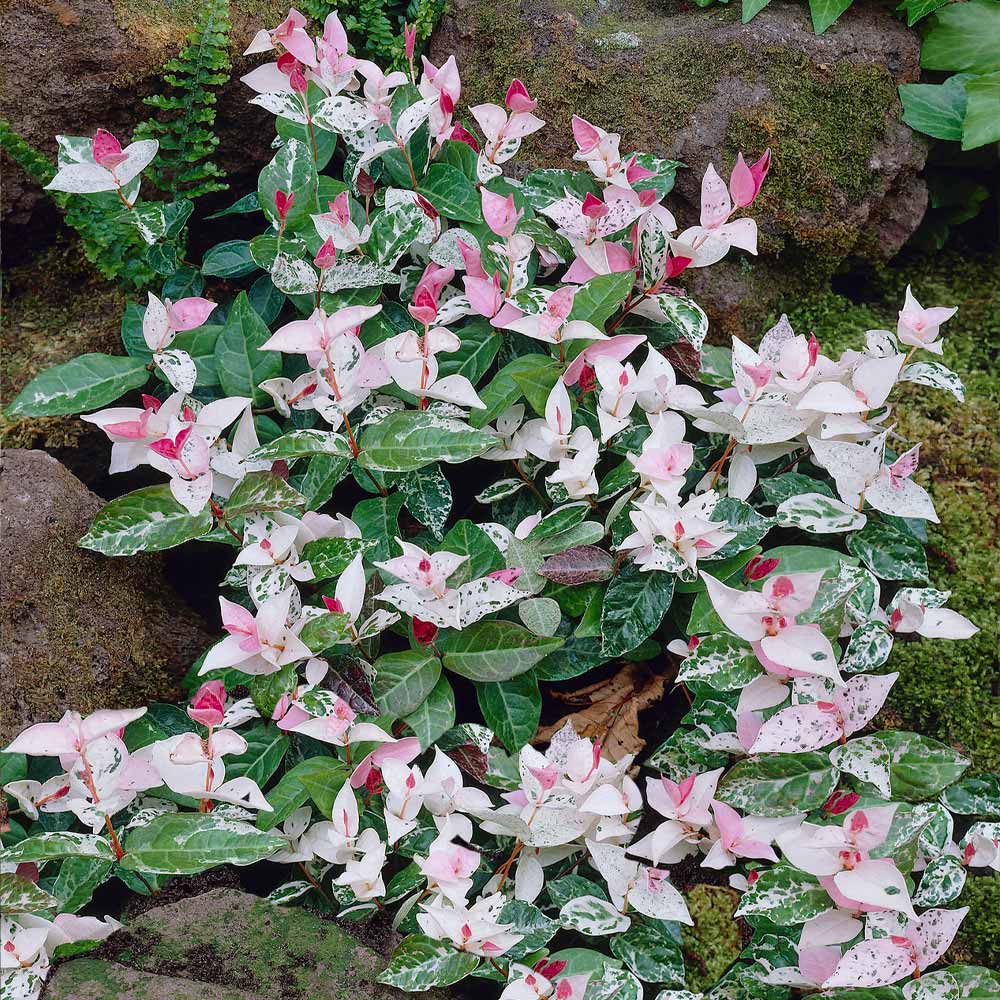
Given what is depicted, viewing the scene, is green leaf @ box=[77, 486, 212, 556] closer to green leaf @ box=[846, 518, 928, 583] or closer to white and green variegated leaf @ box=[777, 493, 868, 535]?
white and green variegated leaf @ box=[777, 493, 868, 535]

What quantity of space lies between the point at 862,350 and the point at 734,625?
1.01 metres

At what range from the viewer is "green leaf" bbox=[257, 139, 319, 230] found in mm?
2141

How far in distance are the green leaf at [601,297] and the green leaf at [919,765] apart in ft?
3.10

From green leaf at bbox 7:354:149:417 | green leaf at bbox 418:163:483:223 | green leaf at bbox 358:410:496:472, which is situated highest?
green leaf at bbox 418:163:483:223

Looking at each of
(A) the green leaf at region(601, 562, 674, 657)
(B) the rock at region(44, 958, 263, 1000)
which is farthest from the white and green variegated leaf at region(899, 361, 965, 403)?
(B) the rock at region(44, 958, 263, 1000)

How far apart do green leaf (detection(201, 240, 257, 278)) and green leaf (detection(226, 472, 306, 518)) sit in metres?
0.65

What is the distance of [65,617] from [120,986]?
2.21 feet

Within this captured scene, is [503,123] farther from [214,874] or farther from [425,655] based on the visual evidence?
[214,874]

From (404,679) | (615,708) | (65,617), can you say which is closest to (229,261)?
(65,617)

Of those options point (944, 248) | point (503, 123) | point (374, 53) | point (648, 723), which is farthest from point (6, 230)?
point (944, 248)

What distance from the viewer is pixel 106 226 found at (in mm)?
2129

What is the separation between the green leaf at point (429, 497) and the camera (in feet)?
6.43

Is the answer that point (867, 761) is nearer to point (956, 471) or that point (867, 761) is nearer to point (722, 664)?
point (722, 664)

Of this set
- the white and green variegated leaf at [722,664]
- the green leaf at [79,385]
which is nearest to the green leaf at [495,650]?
the white and green variegated leaf at [722,664]
